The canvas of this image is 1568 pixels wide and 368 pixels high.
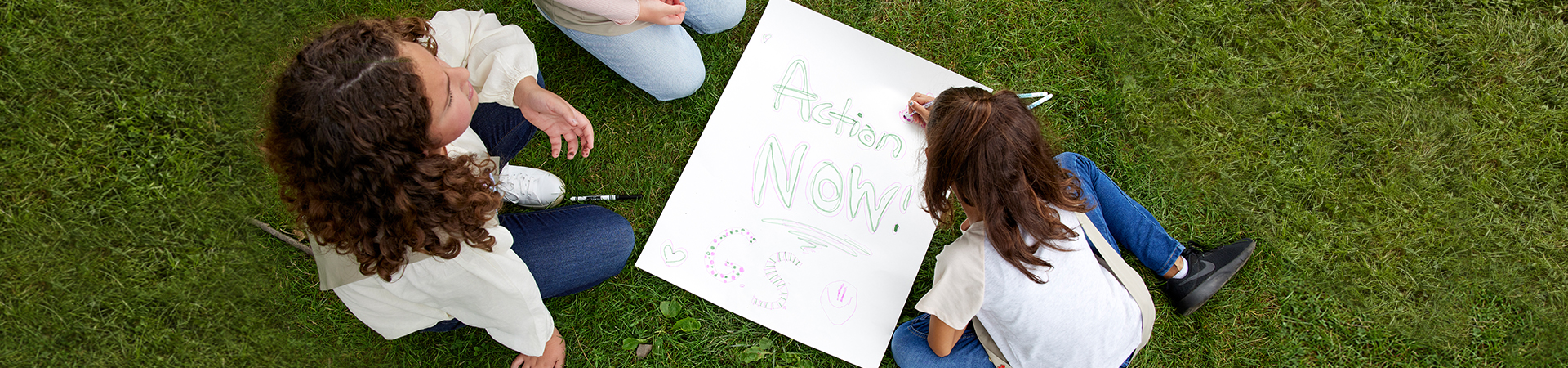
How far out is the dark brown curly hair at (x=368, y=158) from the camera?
1222 mm

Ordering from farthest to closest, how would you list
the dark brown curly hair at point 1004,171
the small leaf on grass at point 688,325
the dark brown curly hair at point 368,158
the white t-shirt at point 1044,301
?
the small leaf on grass at point 688,325 → the white t-shirt at point 1044,301 → the dark brown curly hair at point 1004,171 → the dark brown curly hair at point 368,158

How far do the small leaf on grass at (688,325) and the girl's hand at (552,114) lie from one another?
571 mm

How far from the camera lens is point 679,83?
79.3 inches

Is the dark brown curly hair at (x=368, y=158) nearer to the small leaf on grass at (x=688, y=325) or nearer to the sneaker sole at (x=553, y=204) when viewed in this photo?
the sneaker sole at (x=553, y=204)

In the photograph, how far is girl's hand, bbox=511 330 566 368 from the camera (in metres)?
1.94

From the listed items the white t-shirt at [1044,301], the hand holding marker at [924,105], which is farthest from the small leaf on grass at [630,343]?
the hand holding marker at [924,105]

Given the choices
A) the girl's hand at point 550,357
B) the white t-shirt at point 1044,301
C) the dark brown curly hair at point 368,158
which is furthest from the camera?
the girl's hand at point 550,357

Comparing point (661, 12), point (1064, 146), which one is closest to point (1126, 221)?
point (1064, 146)

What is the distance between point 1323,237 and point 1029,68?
3.32ft

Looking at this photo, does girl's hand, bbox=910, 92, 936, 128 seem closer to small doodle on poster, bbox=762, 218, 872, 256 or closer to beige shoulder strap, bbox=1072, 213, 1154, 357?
small doodle on poster, bbox=762, 218, 872, 256

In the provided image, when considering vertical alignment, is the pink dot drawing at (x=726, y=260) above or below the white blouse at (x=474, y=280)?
below

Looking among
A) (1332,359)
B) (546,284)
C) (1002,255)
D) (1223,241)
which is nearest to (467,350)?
(546,284)

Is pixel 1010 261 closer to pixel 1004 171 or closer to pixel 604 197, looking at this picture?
pixel 1004 171

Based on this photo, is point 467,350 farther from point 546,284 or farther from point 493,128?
point 493,128
